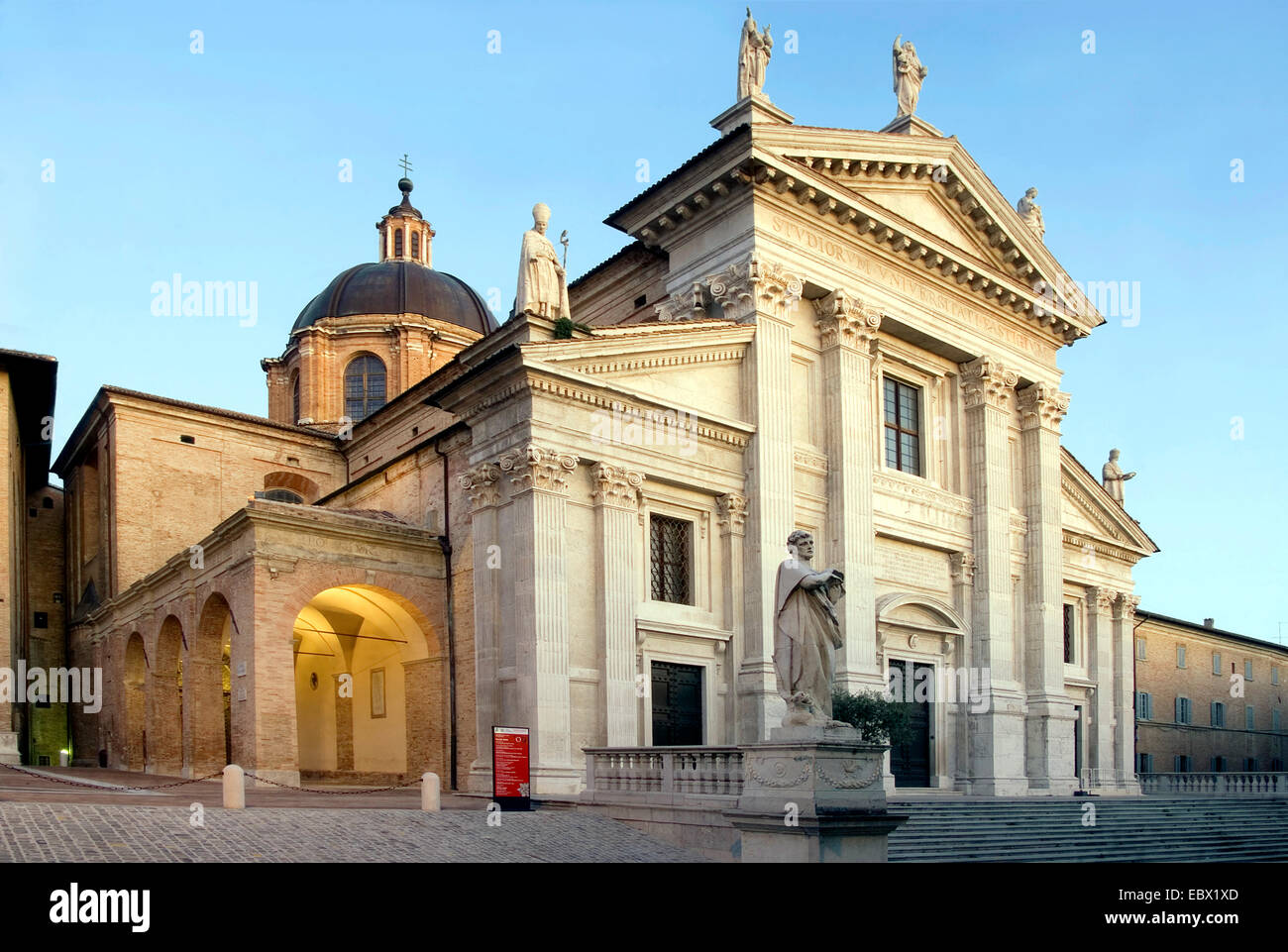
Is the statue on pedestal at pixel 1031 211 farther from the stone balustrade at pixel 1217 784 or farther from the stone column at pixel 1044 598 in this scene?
the stone balustrade at pixel 1217 784

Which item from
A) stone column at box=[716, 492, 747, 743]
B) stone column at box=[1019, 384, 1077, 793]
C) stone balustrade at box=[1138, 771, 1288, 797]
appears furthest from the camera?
stone balustrade at box=[1138, 771, 1288, 797]

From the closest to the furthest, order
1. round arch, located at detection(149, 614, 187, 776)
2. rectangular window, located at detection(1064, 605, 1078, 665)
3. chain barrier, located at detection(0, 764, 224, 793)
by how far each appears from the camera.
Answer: chain barrier, located at detection(0, 764, 224, 793), round arch, located at detection(149, 614, 187, 776), rectangular window, located at detection(1064, 605, 1078, 665)

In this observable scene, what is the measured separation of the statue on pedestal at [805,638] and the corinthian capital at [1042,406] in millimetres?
17799

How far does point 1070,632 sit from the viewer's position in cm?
3111

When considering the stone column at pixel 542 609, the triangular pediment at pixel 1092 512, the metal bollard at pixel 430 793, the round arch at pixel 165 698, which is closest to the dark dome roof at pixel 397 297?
the round arch at pixel 165 698

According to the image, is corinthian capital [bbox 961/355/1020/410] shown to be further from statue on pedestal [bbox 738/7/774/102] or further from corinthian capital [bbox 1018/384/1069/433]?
statue on pedestal [bbox 738/7/774/102]

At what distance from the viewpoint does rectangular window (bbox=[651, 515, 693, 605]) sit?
69.9 feet

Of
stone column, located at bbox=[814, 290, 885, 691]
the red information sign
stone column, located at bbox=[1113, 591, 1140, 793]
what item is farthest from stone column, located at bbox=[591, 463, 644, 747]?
stone column, located at bbox=[1113, 591, 1140, 793]

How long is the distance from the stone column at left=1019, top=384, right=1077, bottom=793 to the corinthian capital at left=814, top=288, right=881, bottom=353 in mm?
6384

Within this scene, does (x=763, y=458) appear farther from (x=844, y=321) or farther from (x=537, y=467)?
(x=537, y=467)

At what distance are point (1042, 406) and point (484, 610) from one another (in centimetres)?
1525

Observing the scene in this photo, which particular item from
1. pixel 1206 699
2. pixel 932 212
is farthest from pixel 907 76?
pixel 1206 699

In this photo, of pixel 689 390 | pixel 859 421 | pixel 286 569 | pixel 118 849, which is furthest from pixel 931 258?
pixel 118 849

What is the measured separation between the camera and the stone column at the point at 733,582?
70.7 feet
